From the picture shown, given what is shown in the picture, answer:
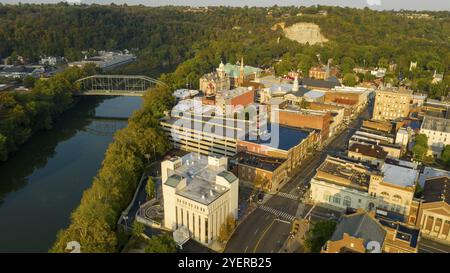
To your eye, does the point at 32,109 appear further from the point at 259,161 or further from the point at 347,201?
the point at 347,201

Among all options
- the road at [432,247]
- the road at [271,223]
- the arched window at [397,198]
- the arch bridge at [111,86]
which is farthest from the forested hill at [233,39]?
the road at [432,247]

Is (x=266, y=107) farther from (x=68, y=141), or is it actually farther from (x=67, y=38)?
(x=67, y=38)

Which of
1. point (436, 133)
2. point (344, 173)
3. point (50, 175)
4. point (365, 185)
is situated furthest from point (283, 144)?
point (50, 175)

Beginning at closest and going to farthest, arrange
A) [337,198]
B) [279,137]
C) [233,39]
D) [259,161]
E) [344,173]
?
[337,198], [344,173], [259,161], [279,137], [233,39]

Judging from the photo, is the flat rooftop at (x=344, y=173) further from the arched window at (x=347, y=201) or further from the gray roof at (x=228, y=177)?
the gray roof at (x=228, y=177)

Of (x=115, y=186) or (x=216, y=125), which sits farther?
(x=216, y=125)

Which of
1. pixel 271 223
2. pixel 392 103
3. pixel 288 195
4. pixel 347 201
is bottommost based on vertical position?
pixel 271 223

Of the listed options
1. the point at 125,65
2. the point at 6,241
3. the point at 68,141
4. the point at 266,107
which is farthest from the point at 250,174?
the point at 125,65
